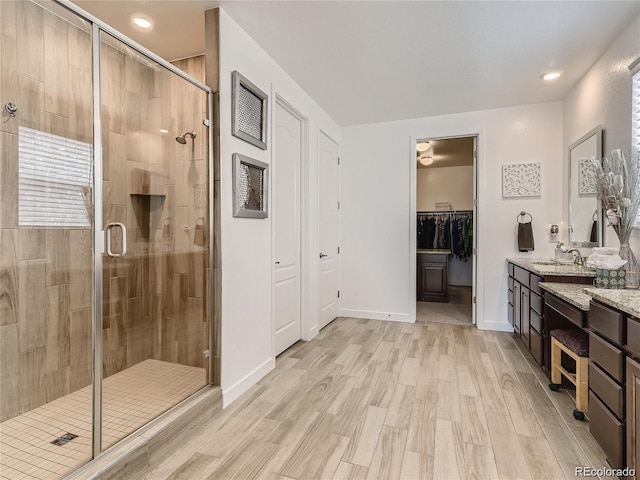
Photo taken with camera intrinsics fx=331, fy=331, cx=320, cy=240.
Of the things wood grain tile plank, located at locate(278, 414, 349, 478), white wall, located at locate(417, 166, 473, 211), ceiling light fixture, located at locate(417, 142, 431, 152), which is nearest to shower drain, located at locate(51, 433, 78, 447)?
wood grain tile plank, located at locate(278, 414, 349, 478)

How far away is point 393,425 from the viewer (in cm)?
203

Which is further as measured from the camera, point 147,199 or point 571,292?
point 147,199

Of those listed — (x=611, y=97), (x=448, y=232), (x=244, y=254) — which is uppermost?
(x=611, y=97)

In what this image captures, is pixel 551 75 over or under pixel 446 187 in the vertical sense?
over

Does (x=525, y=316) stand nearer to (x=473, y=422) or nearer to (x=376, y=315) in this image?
(x=473, y=422)

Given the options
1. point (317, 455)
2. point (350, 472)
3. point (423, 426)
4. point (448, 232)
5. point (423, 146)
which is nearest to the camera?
point (350, 472)

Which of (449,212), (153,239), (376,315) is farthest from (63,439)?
(449,212)

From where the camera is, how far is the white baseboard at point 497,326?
3.97 metres

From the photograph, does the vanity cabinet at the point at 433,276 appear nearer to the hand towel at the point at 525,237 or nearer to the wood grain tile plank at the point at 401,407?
the hand towel at the point at 525,237

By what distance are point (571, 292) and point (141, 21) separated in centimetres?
353

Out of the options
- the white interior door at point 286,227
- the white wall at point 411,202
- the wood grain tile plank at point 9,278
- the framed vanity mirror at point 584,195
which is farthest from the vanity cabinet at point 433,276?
the wood grain tile plank at point 9,278

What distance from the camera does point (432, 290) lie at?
5656 mm

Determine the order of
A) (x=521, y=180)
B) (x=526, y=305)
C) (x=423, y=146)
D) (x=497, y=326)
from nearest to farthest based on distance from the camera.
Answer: (x=526, y=305) < (x=521, y=180) < (x=497, y=326) < (x=423, y=146)

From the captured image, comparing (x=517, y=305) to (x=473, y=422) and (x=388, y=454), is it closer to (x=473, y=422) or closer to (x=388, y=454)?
(x=473, y=422)
